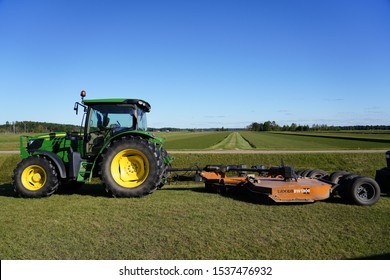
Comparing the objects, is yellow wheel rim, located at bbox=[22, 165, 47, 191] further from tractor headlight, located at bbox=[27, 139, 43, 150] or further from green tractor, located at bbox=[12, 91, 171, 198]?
tractor headlight, located at bbox=[27, 139, 43, 150]

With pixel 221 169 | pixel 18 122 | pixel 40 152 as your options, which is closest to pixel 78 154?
pixel 40 152

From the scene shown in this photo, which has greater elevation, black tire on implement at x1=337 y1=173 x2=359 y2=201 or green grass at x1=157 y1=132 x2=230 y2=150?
black tire on implement at x1=337 y1=173 x2=359 y2=201

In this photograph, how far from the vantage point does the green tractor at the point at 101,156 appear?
24.9 feet

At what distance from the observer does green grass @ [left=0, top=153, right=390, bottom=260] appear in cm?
419

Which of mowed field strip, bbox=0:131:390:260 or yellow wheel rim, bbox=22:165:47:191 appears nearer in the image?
mowed field strip, bbox=0:131:390:260

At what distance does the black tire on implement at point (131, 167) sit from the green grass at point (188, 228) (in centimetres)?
34

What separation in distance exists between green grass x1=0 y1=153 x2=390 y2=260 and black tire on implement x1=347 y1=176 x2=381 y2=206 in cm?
25

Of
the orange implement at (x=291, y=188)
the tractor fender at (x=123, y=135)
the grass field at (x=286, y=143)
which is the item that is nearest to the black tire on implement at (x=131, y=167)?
the tractor fender at (x=123, y=135)

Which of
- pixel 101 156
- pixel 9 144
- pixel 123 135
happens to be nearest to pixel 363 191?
pixel 123 135

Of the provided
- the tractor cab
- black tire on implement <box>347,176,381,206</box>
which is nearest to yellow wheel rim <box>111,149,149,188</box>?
the tractor cab

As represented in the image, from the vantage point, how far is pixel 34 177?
26.3 feet

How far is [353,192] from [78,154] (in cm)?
670

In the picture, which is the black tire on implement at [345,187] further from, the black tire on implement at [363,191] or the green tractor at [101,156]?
the green tractor at [101,156]

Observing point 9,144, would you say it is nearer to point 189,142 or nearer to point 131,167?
point 189,142
